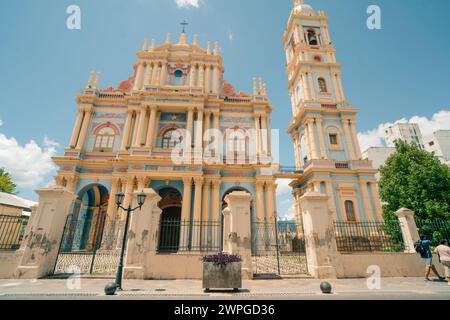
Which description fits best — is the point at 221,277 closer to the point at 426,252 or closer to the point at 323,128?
the point at 426,252

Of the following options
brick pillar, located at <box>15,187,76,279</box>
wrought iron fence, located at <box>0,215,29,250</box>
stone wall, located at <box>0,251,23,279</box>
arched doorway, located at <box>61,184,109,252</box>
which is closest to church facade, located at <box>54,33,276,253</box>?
arched doorway, located at <box>61,184,109,252</box>

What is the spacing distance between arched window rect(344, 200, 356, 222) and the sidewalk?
1030 centimetres

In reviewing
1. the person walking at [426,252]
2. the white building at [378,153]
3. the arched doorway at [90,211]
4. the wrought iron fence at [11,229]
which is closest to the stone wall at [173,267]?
the wrought iron fence at [11,229]

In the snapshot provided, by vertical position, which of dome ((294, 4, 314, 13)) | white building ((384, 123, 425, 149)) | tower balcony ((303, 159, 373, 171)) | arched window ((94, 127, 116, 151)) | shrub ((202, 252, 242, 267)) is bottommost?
shrub ((202, 252, 242, 267))

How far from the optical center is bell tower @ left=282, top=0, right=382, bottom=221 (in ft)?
57.0

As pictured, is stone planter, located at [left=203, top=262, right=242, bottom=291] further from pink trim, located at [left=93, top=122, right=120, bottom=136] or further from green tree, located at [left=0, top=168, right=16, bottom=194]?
green tree, located at [left=0, top=168, right=16, bottom=194]

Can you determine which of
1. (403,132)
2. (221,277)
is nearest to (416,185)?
(221,277)

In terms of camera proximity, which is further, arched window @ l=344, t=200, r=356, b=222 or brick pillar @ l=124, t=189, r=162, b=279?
arched window @ l=344, t=200, r=356, b=222

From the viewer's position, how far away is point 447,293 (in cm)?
530

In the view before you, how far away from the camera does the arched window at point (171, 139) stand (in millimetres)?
18516

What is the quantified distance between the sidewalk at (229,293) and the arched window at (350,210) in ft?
33.8

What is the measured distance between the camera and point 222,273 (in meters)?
5.87

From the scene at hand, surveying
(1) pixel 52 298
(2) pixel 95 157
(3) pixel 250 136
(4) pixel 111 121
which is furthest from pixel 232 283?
(4) pixel 111 121

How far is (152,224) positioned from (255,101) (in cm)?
1525
